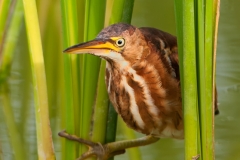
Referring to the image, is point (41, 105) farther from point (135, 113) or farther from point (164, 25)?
point (164, 25)

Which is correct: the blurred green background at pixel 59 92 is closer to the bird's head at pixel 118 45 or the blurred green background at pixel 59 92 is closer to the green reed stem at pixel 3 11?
the green reed stem at pixel 3 11

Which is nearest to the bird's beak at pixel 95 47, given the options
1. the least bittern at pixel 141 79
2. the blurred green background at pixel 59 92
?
the least bittern at pixel 141 79

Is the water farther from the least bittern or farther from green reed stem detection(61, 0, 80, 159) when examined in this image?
green reed stem detection(61, 0, 80, 159)

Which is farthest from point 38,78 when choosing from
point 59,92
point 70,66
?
point 59,92

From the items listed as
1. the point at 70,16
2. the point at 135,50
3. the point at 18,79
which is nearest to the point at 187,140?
the point at 135,50

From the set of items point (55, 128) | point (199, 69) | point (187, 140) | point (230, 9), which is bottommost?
point (55, 128)

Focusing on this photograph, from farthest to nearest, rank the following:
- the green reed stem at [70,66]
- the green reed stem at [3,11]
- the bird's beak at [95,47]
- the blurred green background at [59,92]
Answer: the blurred green background at [59,92]
the green reed stem at [3,11]
the green reed stem at [70,66]
the bird's beak at [95,47]

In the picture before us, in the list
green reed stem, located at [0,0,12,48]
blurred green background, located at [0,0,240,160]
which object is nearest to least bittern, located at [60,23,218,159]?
green reed stem, located at [0,0,12,48]
